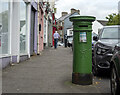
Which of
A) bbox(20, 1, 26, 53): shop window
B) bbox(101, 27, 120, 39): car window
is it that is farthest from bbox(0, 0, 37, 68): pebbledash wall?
bbox(101, 27, 120, 39): car window

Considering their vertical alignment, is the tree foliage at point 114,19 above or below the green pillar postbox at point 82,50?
above

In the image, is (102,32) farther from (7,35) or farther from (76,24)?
(7,35)

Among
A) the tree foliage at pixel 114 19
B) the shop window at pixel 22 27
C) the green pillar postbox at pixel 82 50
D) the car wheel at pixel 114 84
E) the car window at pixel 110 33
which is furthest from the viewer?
the tree foliage at pixel 114 19

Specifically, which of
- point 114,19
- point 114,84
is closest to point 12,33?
point 114,84

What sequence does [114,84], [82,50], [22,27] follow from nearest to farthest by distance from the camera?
[114,84] < [82,50] < [22,27]

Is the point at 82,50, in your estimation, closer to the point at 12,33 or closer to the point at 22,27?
the point at 12,33

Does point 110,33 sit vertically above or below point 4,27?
below

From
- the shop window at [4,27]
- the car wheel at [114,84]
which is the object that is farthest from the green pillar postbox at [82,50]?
the shop window at [4,27]

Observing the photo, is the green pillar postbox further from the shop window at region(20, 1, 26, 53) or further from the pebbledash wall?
the shop window at region(20, 1, 26, 53)

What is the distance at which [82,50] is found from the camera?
5.86 metres

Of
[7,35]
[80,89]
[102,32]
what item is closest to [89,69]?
[80,89]

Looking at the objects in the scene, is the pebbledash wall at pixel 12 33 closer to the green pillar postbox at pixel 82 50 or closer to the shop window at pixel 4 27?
the shop window at pixel 4 27

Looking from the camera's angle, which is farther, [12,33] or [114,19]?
[114,19]

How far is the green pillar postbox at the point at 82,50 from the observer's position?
5805 mm
